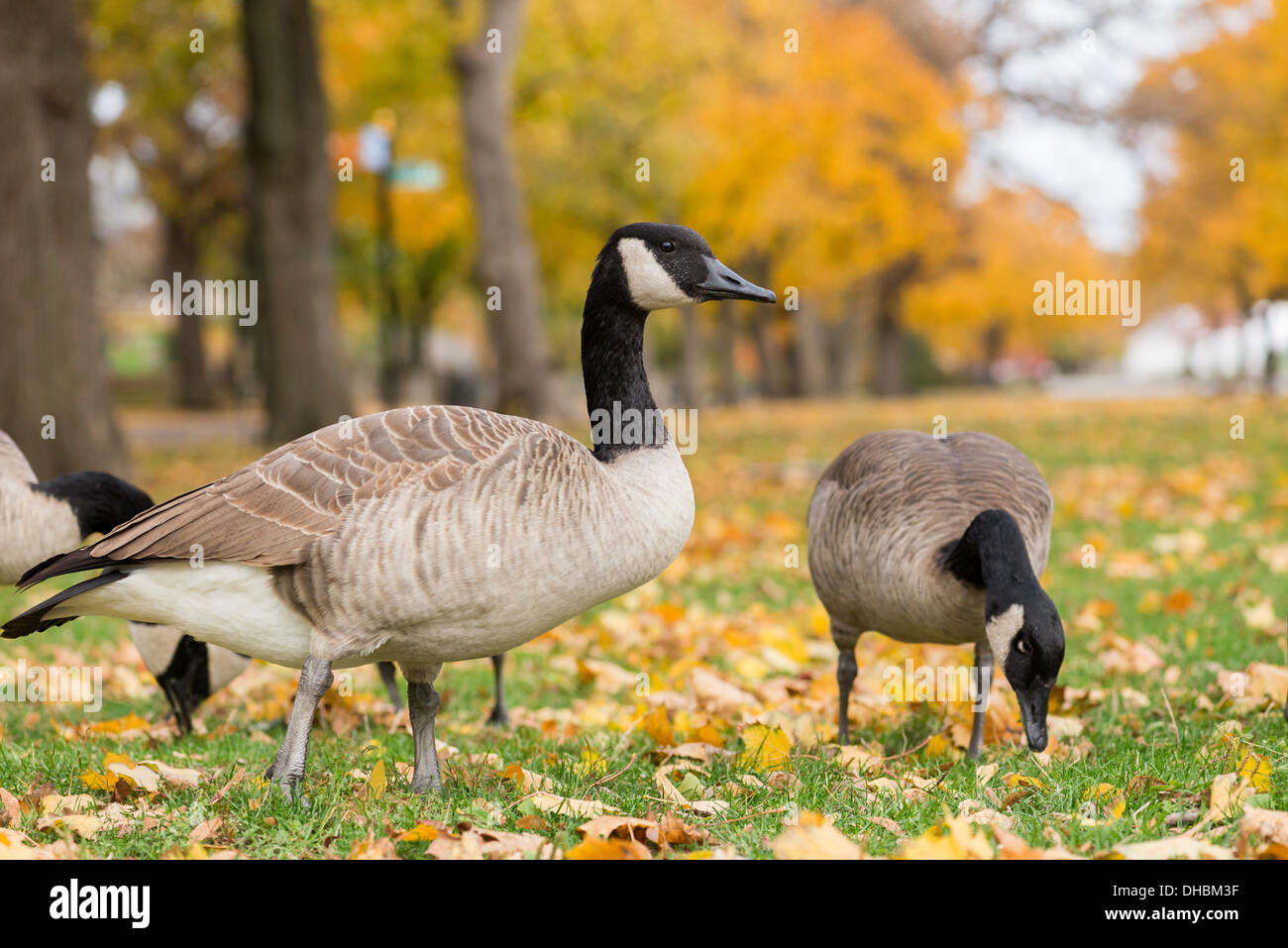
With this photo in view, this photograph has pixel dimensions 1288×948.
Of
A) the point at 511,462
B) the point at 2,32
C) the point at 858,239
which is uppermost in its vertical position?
the point at 858,239

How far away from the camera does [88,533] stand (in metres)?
5.16

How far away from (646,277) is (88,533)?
2727 mm

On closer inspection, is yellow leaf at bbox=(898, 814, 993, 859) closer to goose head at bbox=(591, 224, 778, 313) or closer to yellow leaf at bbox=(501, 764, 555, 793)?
yellow leaf at bbox=(501, 764, 555, 793)

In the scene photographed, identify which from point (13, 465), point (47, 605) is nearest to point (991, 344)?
point (13, 465)

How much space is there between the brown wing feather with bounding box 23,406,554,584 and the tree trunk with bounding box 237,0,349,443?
13.3m

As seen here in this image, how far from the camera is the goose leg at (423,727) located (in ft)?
13.1

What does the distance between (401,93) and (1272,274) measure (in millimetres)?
21504

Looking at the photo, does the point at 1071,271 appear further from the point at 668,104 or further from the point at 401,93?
the point at 401,93

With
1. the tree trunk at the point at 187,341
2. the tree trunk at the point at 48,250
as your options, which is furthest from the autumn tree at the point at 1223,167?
the tree trunk at the point at 187,341

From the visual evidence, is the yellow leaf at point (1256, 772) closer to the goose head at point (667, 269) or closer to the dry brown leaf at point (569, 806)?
the dry brown leaf at point (569, 806)

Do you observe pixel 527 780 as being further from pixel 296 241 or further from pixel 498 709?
pixel 296 241

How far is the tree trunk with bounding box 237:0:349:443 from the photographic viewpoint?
16.8 meters

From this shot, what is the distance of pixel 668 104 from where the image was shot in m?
26.7
